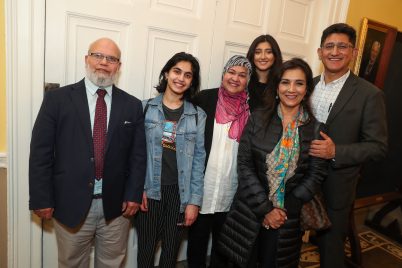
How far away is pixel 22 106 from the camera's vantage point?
1.58m

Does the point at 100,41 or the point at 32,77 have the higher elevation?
the point at 100,41

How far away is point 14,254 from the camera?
1.73m

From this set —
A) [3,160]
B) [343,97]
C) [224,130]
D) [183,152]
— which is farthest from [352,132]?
[3,160]

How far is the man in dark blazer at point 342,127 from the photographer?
1.73 meters

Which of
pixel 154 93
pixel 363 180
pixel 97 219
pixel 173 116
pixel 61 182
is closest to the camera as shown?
pixel 61 182

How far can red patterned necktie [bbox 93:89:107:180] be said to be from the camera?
4.89ft

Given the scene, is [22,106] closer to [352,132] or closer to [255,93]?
[255,93]

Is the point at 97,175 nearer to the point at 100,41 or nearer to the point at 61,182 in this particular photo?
the point at 61,182

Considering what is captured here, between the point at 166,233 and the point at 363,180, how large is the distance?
253 centimetres

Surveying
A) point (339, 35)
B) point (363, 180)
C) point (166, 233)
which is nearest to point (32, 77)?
point (166, 233)

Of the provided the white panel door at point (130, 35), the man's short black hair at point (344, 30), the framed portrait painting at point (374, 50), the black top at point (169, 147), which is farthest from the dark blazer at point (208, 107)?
the framed portrait painting at point (374, 50)

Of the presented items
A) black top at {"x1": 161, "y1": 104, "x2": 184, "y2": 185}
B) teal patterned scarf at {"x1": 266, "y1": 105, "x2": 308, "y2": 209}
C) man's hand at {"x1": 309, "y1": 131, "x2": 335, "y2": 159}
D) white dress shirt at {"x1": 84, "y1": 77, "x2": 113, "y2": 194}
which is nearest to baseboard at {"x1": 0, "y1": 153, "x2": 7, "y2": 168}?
white dress shirt at {"x1": 84, "y1": 77, "x2": 113, "y2": 194}

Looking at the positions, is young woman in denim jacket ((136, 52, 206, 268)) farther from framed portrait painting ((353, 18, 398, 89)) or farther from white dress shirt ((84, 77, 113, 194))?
framed portrait painting ((353, 18, 398, 89))

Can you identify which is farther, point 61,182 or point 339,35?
point 339,35
